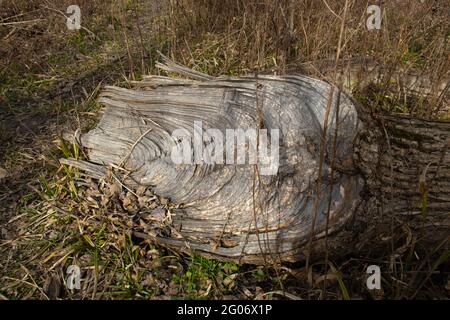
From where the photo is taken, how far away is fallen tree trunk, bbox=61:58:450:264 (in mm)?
1884
